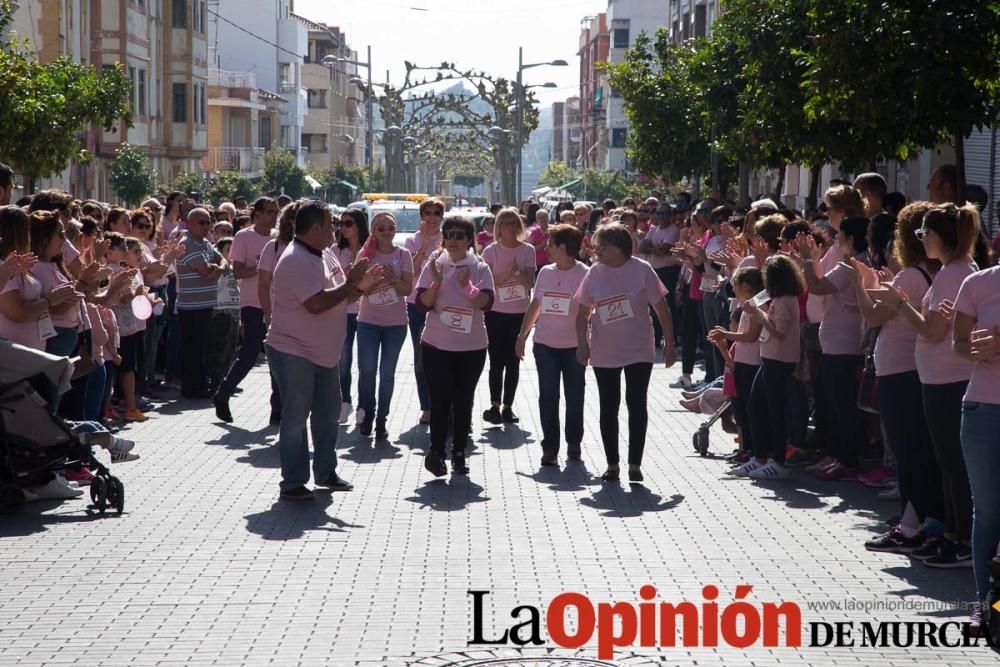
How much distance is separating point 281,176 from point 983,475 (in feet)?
241

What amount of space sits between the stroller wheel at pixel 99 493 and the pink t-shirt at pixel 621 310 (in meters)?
3.58

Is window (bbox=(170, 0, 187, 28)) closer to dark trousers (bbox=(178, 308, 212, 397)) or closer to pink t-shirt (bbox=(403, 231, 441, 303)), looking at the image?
dark trousers (bbox=(178, 308, 212, 397))

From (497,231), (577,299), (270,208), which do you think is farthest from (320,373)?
(270,208)

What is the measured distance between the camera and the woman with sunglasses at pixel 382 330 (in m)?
14.0

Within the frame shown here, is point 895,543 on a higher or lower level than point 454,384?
lower

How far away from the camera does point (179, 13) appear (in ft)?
202

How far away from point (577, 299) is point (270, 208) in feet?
16.2

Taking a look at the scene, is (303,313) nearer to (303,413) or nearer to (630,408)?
(303,413)

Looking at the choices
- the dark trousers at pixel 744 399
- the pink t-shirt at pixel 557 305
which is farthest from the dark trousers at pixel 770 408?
the pink t-shirt at pixel 557 305

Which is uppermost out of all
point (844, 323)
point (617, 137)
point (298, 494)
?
point (617, 137)

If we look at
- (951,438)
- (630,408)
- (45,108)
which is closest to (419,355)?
(630,408)

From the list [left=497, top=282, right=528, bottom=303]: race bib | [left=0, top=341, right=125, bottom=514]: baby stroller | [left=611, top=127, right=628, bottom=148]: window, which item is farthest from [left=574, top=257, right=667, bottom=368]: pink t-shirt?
[left=611, top=127, right=628, bottom=148]: window

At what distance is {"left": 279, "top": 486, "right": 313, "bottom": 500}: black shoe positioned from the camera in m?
11.0

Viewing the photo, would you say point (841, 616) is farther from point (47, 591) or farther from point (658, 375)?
point (658, 375)
